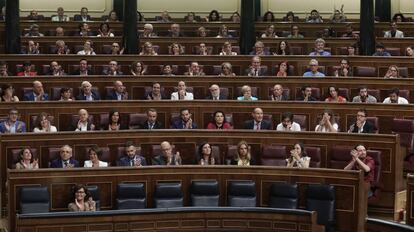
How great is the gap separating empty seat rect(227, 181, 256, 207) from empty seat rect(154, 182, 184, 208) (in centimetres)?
50

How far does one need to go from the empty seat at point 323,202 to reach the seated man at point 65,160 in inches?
97.6

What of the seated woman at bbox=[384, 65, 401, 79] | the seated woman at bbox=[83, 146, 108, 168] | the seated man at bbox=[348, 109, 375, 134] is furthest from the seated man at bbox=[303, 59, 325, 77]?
the seated woman at bbox=[83, 146, 108, 168]

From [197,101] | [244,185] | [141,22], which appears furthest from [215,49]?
[244,185]

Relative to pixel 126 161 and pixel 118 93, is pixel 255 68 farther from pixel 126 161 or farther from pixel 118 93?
pixel 126 161

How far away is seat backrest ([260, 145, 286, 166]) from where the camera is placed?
9.59 metres

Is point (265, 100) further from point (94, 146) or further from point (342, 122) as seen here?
point (94, 146)

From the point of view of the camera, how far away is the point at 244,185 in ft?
28.8

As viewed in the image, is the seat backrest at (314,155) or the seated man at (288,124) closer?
the seat backrest at (314,155)

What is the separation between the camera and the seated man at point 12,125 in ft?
33.1

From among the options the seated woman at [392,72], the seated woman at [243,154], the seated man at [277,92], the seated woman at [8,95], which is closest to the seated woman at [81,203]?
the seated woman at [243,154]

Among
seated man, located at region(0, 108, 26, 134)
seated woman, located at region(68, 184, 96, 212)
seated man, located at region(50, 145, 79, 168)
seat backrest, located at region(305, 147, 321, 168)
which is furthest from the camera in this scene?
seated man, located at region(0, 108, 26, 134)

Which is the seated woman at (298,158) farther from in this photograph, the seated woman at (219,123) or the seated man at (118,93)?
the seated man at (118,93)

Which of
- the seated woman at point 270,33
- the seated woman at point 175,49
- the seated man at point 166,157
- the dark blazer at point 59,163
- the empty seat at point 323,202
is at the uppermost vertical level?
the seated woman at point 270,33

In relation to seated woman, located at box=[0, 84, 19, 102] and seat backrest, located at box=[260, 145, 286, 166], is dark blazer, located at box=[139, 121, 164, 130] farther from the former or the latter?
seated woman, located at box=[0, 84, 19, 102]
